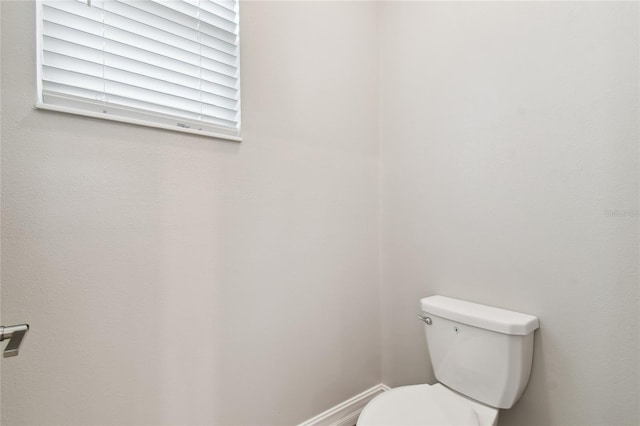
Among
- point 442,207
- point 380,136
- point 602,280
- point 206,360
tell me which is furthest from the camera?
point 380,136

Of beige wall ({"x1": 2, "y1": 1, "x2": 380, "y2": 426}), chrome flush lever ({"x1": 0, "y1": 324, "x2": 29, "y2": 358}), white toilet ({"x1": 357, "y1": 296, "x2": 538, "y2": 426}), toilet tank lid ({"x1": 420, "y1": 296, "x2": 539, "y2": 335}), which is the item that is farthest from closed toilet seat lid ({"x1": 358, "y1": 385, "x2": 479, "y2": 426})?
chrome flush lever ({"x1": 0, "y1": 324, "x2": 29, "y2": 358})

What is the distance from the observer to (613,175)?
93 cm

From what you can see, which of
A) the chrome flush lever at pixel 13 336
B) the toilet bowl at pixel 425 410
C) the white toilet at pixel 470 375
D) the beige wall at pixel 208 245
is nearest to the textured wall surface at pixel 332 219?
the beige wall at pixel 208 245

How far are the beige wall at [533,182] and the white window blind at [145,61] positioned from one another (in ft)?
2.90

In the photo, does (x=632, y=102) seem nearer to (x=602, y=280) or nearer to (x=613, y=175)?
(x=613, y=175)

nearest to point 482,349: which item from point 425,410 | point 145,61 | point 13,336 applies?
point 425,410

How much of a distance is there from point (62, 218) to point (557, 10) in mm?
1705

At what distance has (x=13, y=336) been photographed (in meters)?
0.55

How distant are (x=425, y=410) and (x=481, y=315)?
0.39 m

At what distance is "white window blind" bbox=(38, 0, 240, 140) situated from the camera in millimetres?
849

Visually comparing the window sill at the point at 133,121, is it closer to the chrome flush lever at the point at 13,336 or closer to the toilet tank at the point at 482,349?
the chrome flush lever at the point at 13,336

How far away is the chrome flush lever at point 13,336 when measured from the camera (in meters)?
0.54

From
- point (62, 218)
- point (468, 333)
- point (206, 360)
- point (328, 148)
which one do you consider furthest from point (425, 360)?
point (62, 218)

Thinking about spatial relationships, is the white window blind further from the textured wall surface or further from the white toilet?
the white toilet
